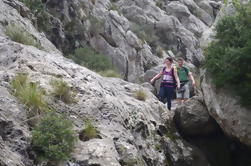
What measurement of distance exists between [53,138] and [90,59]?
14.1 metres

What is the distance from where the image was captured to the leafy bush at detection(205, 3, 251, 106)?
8.66 metres

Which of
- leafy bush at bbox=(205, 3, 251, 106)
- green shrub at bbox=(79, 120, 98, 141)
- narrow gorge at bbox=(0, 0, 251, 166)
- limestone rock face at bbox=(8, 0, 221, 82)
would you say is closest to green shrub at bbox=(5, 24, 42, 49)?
narrow gorge at bbox=(0, 0, 251, 166)

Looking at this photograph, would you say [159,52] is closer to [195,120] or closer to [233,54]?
[195,120]

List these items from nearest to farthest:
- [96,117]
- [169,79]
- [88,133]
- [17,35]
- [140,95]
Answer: [88,133]
[96,117]
[140,95]
[17,35]
[169,79]

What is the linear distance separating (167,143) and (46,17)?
12.5m

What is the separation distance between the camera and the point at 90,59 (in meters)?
20.4

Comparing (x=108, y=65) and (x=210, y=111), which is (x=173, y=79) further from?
(x=108, y=65)

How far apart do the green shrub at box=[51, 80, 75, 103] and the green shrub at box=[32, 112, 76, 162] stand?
3.69ft

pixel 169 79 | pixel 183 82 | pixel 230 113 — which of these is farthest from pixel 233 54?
pixel 183 82

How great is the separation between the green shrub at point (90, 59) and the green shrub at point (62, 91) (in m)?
11.3

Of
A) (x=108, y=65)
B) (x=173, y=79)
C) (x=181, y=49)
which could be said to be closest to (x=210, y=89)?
(x=173, y=79)

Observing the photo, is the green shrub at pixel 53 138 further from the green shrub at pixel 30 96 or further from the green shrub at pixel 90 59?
the green shrub at pixel 90 59

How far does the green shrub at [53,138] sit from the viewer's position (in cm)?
630

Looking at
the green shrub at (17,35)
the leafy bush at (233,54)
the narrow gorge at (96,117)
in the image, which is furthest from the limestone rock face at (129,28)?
the leafy bush at (233,54)
